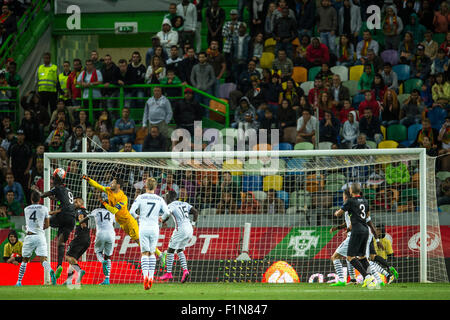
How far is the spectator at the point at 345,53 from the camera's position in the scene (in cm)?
1873

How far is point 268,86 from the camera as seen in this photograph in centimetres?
1775

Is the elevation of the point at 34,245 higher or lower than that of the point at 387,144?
lower

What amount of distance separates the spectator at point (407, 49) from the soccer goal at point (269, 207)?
456 cm

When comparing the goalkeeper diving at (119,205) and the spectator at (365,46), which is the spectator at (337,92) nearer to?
the spectator at (365,46)

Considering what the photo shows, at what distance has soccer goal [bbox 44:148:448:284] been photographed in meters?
13.8

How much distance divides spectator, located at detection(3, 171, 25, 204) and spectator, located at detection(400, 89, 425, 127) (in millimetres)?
8830

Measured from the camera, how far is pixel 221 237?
14.6 meters

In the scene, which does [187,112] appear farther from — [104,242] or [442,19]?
[442,19]

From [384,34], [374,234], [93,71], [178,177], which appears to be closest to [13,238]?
[178,177]

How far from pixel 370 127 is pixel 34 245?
7873mm

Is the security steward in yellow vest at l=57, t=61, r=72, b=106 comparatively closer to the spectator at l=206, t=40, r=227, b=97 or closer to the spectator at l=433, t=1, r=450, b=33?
the spectator at l=206, t=40, r=227, b=97

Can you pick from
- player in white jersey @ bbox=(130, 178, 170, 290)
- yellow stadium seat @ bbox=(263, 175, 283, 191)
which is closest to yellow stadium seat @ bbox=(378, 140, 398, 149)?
yellow stadium seat @ bbox=(263, 175, 283, 191)

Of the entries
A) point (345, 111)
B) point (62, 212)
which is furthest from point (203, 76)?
point (62, 212)

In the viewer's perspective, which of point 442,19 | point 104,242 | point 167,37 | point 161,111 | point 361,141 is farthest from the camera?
point 442,19
